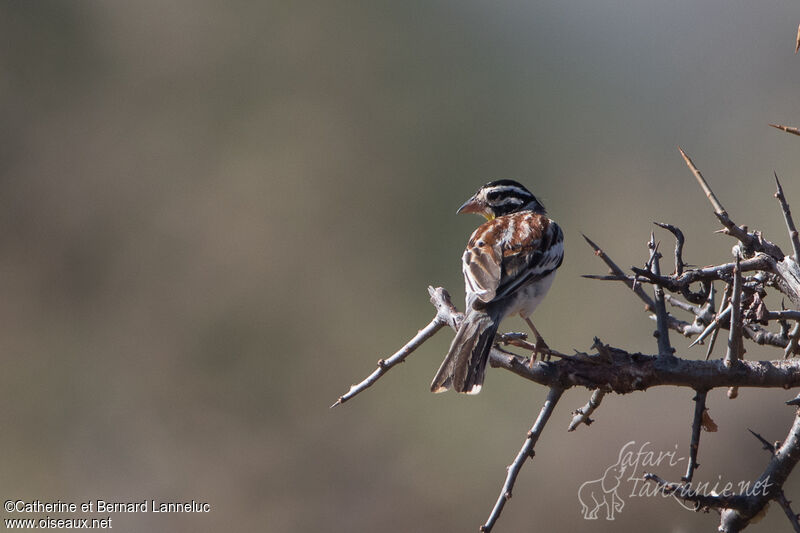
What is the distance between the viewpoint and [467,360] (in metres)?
4.30

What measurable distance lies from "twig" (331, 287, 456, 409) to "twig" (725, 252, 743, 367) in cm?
116

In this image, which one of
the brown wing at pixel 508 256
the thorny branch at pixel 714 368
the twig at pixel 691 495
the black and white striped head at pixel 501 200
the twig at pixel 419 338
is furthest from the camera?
the black and white striped head at pixel 501 200

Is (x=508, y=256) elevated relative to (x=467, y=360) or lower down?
elevated

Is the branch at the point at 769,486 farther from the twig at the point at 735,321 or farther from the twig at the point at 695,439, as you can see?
the twig at the point at 735,321

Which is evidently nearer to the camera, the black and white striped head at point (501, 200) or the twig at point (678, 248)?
the twig at point (678, 248)

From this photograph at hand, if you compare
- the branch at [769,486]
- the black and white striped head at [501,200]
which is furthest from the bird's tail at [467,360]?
the black and white striped head at [501,200]

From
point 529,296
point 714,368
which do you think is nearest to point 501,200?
point 529,296

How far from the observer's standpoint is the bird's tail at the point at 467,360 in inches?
166

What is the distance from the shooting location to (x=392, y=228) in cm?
1759

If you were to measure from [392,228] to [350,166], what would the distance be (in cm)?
232

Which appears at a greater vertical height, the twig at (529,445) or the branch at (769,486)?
the twig at (529,445)

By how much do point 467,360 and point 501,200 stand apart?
8.82ft

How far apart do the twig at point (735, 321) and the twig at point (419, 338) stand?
3.81 ft

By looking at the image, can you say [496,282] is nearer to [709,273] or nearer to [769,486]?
[709,273]
